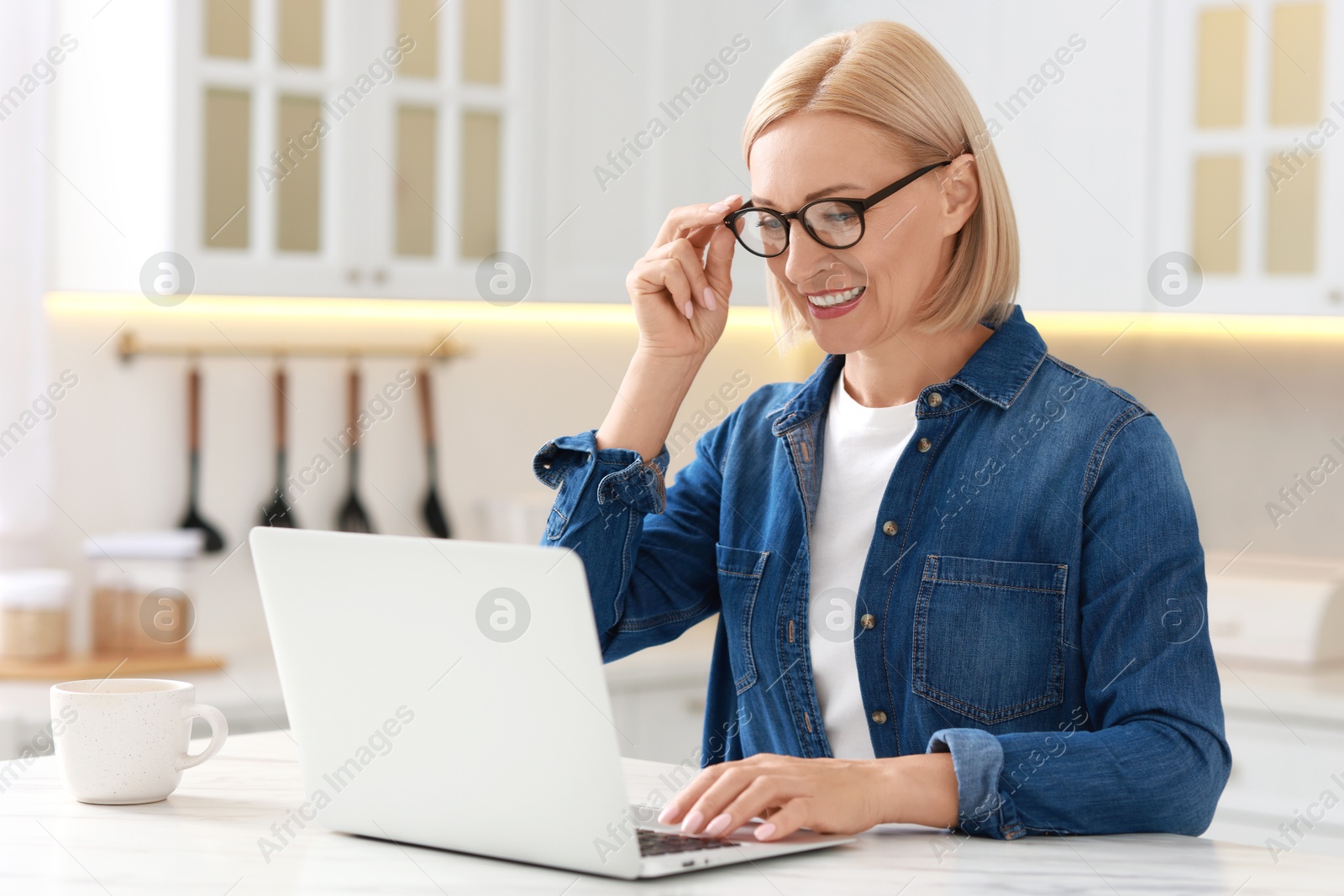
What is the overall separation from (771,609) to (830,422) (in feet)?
0.65

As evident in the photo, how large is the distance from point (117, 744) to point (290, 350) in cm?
193

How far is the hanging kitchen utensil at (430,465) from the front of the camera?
3051 mm

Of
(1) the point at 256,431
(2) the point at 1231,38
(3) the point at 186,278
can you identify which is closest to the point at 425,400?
(1) the point at 256,431

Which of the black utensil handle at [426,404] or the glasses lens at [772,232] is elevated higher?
the glasses lens at [772,232]

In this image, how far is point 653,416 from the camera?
1.39m

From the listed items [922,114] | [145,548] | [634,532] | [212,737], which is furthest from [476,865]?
[145,548]

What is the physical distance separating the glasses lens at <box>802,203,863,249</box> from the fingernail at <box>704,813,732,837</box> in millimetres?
538

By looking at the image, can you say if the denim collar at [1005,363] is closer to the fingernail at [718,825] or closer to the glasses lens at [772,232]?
the glasses lens at [772,232]

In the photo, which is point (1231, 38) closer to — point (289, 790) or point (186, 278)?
point (186, 278)

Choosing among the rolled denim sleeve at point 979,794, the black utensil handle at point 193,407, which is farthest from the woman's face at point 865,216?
the black utensil handle at point 193,407

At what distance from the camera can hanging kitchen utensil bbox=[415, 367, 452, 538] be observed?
120 inches

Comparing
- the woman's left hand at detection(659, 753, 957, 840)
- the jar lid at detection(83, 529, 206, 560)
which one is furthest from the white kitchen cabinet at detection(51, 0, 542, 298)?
the woman's left hand at detection(659, 753, 957, 840)

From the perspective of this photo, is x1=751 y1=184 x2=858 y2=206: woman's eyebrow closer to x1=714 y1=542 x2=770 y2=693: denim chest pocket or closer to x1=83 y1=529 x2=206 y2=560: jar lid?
x1=714 y1=542 x2=770 y2=693: denim chest pocket

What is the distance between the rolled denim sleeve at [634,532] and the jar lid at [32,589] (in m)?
1.36
